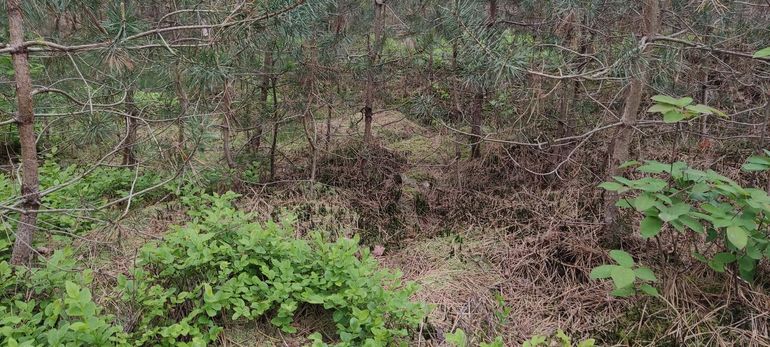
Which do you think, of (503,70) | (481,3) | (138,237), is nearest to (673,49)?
(503,70)

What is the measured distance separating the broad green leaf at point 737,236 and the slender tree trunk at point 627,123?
89 cm

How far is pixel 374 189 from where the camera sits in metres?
4.19

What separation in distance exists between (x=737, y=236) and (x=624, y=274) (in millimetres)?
485

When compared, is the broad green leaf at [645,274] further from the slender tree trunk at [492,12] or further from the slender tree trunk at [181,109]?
the slender tree trunk at [181,109]

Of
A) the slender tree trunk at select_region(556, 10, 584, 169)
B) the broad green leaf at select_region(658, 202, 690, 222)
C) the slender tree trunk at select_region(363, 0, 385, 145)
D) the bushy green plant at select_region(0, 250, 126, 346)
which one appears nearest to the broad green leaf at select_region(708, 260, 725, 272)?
the broad green leaf at select_region(658, 202, 690, 222)

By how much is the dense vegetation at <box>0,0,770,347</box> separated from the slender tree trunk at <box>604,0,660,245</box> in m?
0.02

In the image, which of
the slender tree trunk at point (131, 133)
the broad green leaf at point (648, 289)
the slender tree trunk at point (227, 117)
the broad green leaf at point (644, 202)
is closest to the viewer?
the broad green leaf at point (644, 202)

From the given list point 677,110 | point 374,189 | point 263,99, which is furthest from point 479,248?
point 263,99

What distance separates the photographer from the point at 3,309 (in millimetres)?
2045

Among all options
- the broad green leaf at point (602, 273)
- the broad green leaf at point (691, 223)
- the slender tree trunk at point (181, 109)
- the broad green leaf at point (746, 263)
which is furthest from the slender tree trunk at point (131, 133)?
the broad green leaf at point (746, 263)

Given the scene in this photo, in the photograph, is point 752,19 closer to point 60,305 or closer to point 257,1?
point 257,1

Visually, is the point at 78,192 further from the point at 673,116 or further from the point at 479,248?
the point at 673,116

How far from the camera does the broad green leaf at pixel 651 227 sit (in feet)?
7.21

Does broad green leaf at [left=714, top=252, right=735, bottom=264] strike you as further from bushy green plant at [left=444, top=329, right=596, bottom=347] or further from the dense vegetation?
bushy green plant at [left=444, top=329, right=596, bottom=347]
